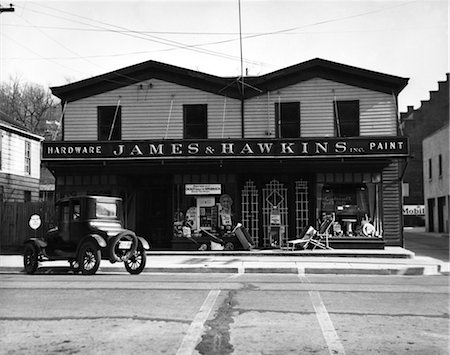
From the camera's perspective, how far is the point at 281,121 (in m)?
20.3

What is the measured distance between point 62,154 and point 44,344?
1353 cm

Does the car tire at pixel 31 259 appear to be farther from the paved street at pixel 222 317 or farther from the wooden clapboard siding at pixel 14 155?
the wooden clapboard siding at pixel 14 155

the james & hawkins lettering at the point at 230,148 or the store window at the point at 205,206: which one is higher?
the james & hawkins lettering at the point at 230,148

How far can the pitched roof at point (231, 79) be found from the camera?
19.7 meters

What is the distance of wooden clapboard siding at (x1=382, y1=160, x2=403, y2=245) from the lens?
1944 cm

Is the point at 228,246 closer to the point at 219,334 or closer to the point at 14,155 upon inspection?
the point at 219,334

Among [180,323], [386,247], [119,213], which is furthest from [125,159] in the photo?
[180,323]

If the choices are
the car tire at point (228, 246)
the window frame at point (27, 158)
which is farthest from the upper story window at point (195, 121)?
the window frame at point (27, 158)

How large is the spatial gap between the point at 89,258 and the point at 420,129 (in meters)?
42.1

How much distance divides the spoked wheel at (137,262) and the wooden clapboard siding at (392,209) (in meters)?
9.89

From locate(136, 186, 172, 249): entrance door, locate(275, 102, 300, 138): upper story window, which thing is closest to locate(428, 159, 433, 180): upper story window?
locate(275, 102, 300, 138): upper story window

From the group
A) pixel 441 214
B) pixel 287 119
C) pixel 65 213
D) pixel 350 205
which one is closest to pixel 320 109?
pixel 287 119

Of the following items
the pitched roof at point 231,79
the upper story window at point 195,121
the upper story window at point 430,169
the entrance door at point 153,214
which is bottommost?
the entrance door at point 153,214

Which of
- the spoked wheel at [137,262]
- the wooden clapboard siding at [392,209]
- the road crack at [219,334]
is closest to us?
the road crack at [219,334]
